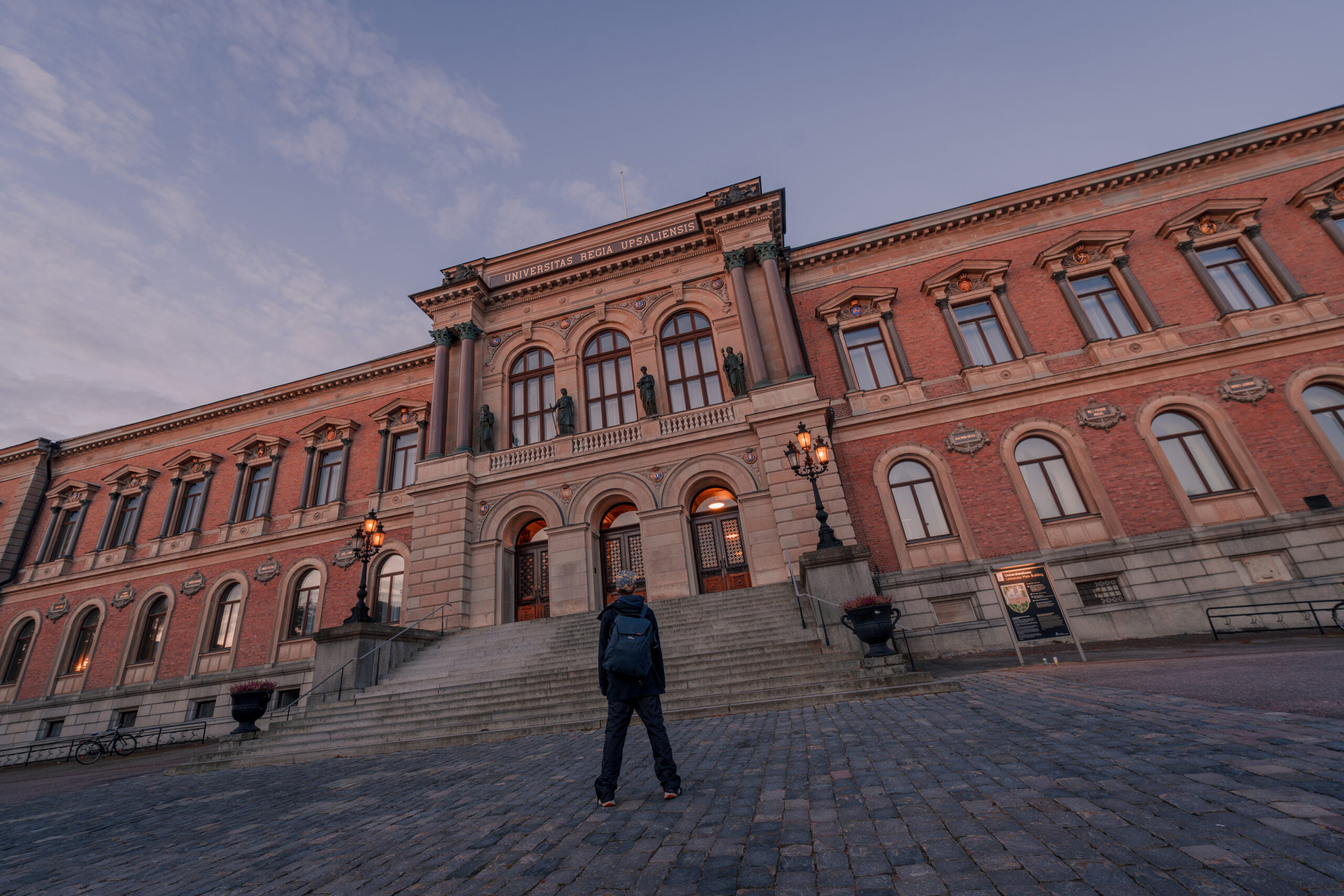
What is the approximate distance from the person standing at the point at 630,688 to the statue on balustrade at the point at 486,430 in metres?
15.9

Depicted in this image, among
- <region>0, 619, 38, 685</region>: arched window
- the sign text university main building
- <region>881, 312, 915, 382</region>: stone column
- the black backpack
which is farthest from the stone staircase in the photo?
<region>0, 619, 38, 685</region>: arched window

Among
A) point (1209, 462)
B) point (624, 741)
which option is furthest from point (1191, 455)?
point (624, 741)

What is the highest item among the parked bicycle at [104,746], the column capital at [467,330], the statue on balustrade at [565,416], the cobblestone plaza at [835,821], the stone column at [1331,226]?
the column capital at [467,330]

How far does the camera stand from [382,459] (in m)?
22.1

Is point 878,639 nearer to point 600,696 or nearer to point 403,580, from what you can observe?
point 600,696

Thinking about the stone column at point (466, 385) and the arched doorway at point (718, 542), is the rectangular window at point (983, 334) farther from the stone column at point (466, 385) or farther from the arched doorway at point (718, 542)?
the stone column at point (466, 385)

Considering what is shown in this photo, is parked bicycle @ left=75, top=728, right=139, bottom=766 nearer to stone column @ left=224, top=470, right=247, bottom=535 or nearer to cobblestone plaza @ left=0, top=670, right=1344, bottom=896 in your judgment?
stone column @ left=224, top=470, right=247, bottom=535

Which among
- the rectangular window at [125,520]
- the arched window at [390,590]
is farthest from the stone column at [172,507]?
the arched window at [390,590]

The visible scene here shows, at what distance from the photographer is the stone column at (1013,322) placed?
659 inches

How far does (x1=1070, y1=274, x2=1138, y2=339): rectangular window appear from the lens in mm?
16531

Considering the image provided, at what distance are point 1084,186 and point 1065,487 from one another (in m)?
10.7

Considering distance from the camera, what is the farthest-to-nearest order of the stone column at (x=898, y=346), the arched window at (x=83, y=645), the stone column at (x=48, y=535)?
1. the stone column at (x=48, y=535)
2. the arched window at (x=83, y=645)
3. the stone column at (x=898, y=346)

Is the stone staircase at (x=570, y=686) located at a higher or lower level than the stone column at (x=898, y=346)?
lower

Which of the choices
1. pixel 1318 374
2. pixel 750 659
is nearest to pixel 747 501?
pixel 750 659
